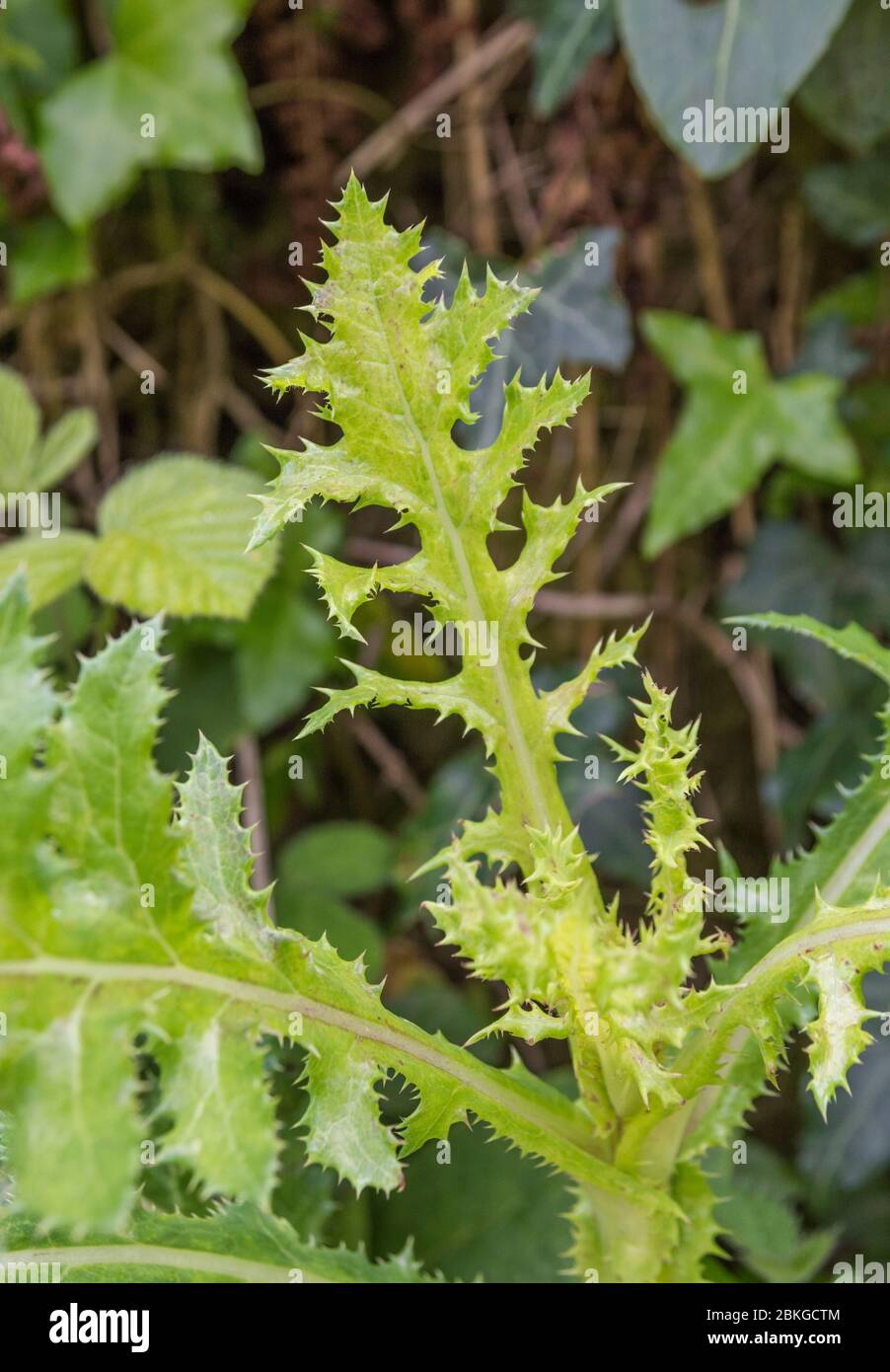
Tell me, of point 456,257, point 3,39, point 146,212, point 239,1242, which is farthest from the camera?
point 146,212

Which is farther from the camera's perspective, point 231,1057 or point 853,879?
point 853,879

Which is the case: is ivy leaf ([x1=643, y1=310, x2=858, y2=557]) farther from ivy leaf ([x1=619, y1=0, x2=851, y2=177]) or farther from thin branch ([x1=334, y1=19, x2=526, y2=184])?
thin branch ([x1=334, y1=19, x2=526, y2=184])

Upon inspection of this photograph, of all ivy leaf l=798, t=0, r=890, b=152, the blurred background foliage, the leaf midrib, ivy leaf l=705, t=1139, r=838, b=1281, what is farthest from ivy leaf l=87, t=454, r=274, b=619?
ivy leaf l=798, t=0, r=890, b=152

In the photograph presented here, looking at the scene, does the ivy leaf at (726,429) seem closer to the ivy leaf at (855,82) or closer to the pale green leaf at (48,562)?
the ivy leaf at (855,82)

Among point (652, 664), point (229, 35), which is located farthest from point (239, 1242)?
point (229, 35)

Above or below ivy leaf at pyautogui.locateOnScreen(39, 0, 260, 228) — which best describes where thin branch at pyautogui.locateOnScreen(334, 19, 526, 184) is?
above

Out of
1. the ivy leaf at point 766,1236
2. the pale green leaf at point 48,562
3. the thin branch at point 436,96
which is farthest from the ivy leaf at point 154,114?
the ivy leaf at point 766,1236

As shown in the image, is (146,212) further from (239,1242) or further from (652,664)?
(239,1242)

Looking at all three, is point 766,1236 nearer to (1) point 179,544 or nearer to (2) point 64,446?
(1) point 179,544

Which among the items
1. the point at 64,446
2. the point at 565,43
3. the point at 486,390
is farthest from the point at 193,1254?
the point at 565,43
